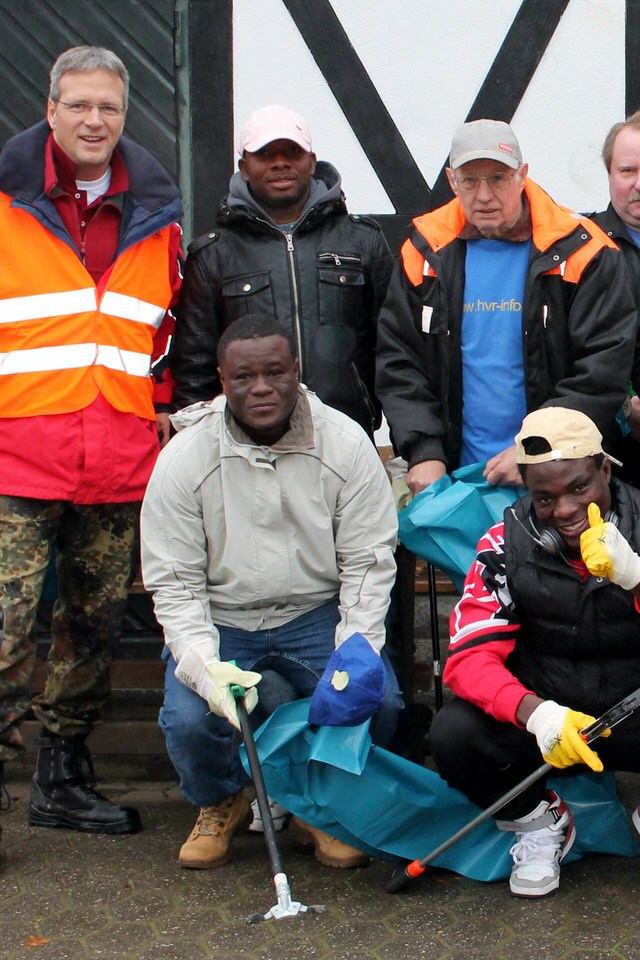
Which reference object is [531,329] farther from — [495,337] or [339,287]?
[339,287]

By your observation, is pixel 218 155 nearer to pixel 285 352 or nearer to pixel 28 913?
pixel 285 352

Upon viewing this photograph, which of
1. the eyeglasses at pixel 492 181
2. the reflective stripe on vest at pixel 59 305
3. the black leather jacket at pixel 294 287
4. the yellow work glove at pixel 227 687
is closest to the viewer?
the yellow work glove at pixel 227 687

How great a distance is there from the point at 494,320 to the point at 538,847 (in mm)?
1380

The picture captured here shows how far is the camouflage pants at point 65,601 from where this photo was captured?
12.3 feet

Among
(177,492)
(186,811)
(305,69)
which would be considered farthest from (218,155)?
(186,811)

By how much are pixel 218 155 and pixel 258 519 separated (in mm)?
2250

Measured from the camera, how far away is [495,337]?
386 cm

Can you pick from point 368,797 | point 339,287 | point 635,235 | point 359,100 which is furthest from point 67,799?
point 359,100

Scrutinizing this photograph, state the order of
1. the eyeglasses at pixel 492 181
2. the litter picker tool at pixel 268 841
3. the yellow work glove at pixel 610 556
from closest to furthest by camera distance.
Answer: the yellow work glove at pixel 610 556 → the litter picker tool at pixel 268 841 → the eyeglasses at pixel 492 181

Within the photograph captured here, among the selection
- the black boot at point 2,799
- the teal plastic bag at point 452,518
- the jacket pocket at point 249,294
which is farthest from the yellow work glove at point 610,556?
the black boot at point 2,799

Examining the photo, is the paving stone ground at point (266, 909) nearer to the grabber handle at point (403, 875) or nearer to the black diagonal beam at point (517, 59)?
the grabber handle at point (403, 875)

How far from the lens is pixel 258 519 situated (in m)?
3.67

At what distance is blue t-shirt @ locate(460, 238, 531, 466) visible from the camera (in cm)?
384

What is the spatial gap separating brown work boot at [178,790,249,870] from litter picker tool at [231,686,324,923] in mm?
323
